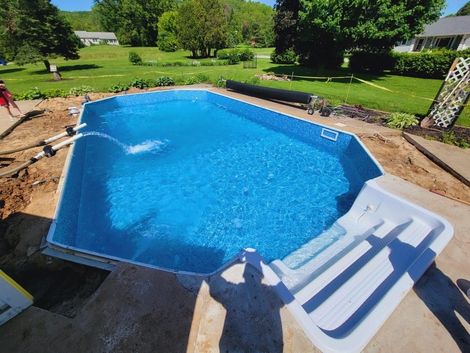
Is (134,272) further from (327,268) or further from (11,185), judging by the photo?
(11,185)

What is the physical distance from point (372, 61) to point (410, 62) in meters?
2.73

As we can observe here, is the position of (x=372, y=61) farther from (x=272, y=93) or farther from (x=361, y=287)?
(x=361, y=287)

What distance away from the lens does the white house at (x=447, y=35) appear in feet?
84.9

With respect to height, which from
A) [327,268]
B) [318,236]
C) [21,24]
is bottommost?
[318,236]

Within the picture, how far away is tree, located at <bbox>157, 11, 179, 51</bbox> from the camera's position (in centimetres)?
4356

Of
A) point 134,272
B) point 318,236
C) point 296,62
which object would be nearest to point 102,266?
point 134,272

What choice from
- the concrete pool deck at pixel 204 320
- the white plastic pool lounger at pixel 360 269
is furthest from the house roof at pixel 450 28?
the concrete pool deck at pixel 204 320

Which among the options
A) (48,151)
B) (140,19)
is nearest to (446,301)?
(48,151)

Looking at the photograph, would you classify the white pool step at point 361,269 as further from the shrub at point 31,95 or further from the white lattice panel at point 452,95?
the shrub at point 31,95

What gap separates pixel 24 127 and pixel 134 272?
9345mm

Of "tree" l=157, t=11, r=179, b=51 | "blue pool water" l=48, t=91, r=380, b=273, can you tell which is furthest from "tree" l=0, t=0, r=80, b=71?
"tree" l=157, t=11, r=179, b=51

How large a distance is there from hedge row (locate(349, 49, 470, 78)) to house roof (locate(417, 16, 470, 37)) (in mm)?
10489

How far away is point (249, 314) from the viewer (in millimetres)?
2586

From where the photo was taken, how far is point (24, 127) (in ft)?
28.9
